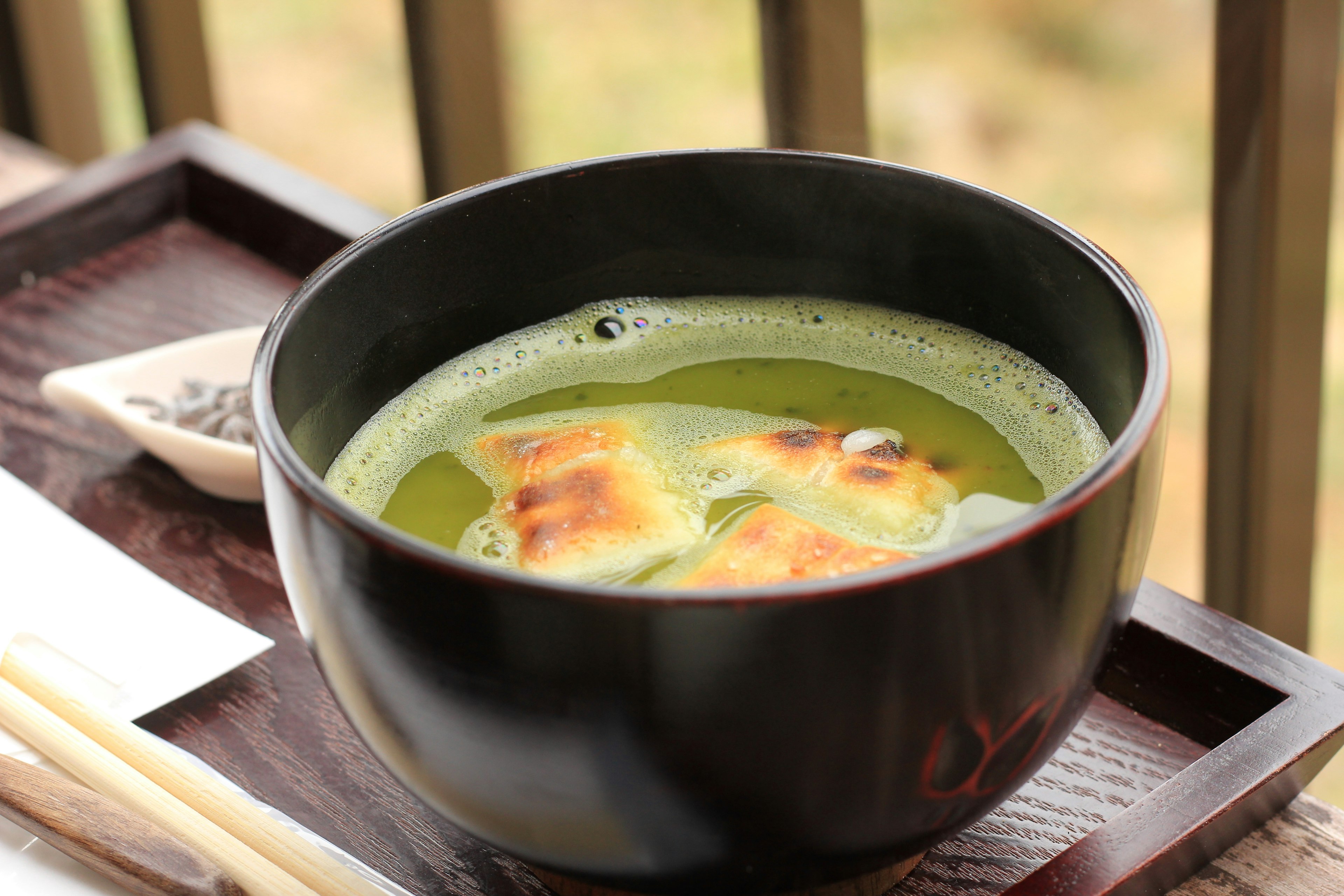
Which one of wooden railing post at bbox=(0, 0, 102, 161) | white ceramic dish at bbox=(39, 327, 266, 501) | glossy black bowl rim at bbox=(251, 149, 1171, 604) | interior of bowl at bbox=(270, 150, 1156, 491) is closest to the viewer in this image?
glossy black bowl rim at bbox=(251, 149, 1171, 604)

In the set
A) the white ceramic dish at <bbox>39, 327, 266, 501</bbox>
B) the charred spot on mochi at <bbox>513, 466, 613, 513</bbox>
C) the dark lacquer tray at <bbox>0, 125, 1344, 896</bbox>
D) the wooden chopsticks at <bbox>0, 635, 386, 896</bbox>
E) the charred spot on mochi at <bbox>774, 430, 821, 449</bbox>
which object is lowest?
the dark lacquer tray at <bbox>0, 125, 1344, 896</bbox>

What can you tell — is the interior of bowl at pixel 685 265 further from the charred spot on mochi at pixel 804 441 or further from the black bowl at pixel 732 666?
the charred spot on mochi at pixel 804 441

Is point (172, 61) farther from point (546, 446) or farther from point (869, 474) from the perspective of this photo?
point (869, 474)

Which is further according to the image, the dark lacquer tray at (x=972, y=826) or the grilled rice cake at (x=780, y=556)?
the dark lacquer tray at (x=972, y=826)

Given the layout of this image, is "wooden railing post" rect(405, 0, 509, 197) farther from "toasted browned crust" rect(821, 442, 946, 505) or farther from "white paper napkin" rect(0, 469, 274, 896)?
"toasted browned crust" rect(821, 442, 946, 505)

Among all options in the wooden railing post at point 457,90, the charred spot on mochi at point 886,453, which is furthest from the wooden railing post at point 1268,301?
the wooden railing post at point 457,90

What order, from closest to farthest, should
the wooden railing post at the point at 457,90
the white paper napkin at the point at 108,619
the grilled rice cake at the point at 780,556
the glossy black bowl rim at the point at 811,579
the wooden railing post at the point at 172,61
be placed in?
1. the glossy black bowl rim at the point at 811,579
2. the grilled rice cake at the point at 780,556
3. the white paper napkin at the point at 108,619
4. the wooden railing post at the point at 457,90
5. the wooden railing post at the point at 172,61

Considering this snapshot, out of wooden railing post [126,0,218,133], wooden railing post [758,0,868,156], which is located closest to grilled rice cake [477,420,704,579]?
wooden railing post [758,0,868,156]
